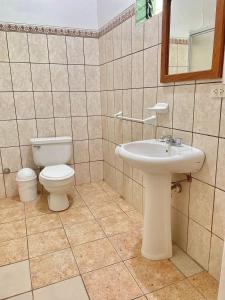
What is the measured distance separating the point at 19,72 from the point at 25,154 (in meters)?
0.89

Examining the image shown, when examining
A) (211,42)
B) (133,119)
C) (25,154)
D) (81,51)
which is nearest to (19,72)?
(81,51)

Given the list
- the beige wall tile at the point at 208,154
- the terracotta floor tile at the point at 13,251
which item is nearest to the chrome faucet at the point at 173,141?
the beige wall tile at the point at 208,154

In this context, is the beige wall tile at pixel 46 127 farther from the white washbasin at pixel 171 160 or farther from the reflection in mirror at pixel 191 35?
the reflection in mirror at pixel 191 35

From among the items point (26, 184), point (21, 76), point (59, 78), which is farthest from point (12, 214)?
point (59, 78)

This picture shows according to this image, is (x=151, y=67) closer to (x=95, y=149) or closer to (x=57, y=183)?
(x=57, y=183)

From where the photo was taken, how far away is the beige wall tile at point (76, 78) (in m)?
2.72

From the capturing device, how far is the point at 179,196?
1.74 meters

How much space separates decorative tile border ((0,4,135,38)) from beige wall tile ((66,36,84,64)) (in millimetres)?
51

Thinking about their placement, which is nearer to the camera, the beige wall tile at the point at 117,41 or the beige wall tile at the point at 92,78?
the beige wall tile at the point at 117,41

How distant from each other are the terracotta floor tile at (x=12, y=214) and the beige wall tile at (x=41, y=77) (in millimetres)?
1287

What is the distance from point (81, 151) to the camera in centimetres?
297

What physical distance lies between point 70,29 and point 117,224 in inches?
82.5

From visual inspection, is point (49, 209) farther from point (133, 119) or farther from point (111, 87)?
point (111, 87)

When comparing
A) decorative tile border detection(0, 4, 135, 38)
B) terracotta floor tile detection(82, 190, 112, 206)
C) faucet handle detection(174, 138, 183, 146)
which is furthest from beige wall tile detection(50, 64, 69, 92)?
faucet handle detection(174, 138, 183, 146)
